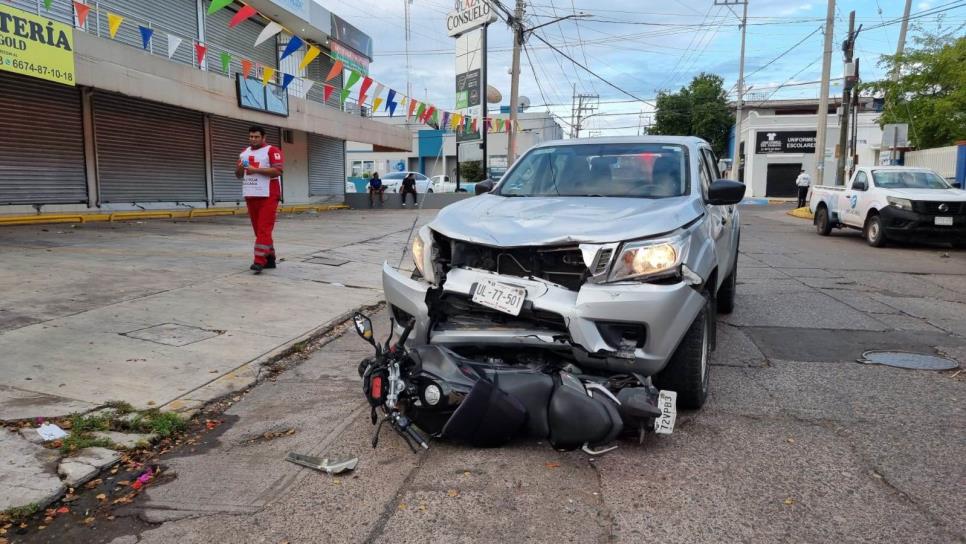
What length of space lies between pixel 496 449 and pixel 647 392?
2.69ft

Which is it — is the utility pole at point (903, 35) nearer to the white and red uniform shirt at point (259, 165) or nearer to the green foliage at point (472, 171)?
the white and red uniform shirt at point (259, 165)

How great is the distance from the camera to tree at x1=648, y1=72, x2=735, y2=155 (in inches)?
2031

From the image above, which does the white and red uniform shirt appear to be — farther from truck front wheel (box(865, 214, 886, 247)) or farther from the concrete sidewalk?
truck front wheel (box(865, 214, 886, 247))

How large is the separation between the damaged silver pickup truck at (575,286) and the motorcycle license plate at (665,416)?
0.16 meters

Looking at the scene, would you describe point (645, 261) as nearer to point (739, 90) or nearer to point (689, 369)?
point (689, 369)

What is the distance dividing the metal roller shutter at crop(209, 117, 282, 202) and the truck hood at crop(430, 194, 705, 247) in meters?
16.3

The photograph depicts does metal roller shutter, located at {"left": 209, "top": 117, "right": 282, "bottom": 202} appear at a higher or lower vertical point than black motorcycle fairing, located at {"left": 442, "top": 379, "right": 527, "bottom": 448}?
higher

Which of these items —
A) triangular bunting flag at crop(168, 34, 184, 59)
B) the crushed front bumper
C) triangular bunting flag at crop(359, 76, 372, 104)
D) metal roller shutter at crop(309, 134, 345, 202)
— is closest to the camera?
the crushed front bumper

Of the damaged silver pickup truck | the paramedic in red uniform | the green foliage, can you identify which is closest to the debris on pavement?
the damaged silver pickup truck

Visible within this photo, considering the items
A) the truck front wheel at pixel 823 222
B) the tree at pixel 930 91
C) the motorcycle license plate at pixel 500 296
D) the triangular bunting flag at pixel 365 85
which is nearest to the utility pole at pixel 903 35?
the tree at pixel 930 91

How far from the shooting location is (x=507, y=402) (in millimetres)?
3256

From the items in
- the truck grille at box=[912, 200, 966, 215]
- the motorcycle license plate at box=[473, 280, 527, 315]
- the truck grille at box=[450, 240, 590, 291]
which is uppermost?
the truck grille at box=[912, 200, 966, 215]

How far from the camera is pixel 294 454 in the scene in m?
3.37

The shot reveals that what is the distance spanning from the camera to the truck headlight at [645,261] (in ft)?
11.2
